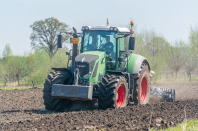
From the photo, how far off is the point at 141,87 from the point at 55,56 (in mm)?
18705

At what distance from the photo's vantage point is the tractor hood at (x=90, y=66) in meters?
8.05

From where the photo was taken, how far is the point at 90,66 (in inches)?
316

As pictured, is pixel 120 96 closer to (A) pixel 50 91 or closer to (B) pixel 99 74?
(B) pixel 99 74

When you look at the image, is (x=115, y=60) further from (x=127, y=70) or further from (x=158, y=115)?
(x=158, y=115)

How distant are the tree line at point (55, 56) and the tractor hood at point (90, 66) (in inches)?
690

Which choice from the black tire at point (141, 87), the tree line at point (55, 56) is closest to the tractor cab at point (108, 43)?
the black tire at point (141, 87)

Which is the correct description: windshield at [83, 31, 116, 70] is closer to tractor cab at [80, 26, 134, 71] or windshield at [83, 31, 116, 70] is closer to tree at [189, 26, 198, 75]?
tractor cab at [80, 26, 134, 71]

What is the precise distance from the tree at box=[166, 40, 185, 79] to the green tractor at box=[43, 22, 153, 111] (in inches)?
1013

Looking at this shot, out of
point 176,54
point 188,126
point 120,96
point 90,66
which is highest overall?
point 176,54

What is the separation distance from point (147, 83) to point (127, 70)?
5.72 ft

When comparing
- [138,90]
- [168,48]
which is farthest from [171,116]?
[168,48]

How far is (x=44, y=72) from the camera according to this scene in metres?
25.1

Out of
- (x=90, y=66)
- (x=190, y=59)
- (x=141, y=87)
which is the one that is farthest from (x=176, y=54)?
(x=90, y=66)

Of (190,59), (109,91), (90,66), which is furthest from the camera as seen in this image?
(190,59)
